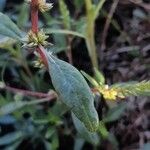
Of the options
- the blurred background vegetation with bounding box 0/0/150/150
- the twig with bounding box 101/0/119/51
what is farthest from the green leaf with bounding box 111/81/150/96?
the twig with bounding box 101/0/119/51

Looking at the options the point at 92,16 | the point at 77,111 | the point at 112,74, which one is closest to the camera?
the point at 77,111

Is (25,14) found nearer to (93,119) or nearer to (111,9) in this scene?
(111,9)

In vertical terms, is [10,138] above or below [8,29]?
below

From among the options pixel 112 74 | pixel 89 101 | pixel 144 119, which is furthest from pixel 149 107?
pixel 89 101

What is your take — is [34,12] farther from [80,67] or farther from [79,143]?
[80,67]

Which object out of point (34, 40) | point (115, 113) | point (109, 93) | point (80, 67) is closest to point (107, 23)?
point (80, 67)

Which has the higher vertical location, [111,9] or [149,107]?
[111,9]

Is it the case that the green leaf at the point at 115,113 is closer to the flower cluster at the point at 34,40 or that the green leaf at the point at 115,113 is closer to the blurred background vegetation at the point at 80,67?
the blurred background vegetation at the point at 80,67

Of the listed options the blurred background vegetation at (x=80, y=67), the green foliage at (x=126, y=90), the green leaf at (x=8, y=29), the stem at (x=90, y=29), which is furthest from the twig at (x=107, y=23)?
the green leaf at (x=8, y=29)

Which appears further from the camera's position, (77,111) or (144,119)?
(144,119)
